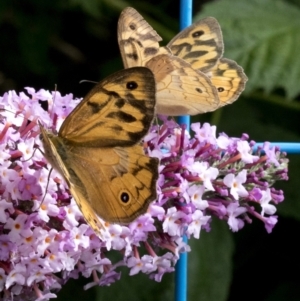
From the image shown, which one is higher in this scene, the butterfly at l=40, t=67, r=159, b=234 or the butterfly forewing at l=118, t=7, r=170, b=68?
the butterfly forewing at l=118, t=7, r=170, b=68

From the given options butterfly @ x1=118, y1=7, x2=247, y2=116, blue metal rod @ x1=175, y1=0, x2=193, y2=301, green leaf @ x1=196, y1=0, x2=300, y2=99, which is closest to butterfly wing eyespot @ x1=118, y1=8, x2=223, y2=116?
butterfly @ x1=118, y1=7, x2=247, y2=116

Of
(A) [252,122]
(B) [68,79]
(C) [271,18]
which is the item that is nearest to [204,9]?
(C) [271,18]

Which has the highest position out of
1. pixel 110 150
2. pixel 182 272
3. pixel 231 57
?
pixel 110 150

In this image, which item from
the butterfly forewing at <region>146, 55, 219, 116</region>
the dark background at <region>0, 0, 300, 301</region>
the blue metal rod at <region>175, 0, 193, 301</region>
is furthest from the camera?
the dark background at <region>0, 0, 300, 301</region>

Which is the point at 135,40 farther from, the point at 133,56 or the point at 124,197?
the point at 124,197

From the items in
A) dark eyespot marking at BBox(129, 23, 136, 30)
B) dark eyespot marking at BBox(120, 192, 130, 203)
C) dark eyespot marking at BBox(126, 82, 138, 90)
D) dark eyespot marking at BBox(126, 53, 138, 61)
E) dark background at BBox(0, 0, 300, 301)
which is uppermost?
dark eyespot marking at BBox(129, 23, 136, 30)

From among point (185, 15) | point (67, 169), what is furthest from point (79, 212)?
point (185, 15)

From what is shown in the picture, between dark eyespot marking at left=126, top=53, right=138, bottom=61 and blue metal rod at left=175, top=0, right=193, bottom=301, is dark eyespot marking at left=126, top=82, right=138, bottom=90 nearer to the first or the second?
dark eyespot marking at left=126, top=53, right=138, bottom=61
